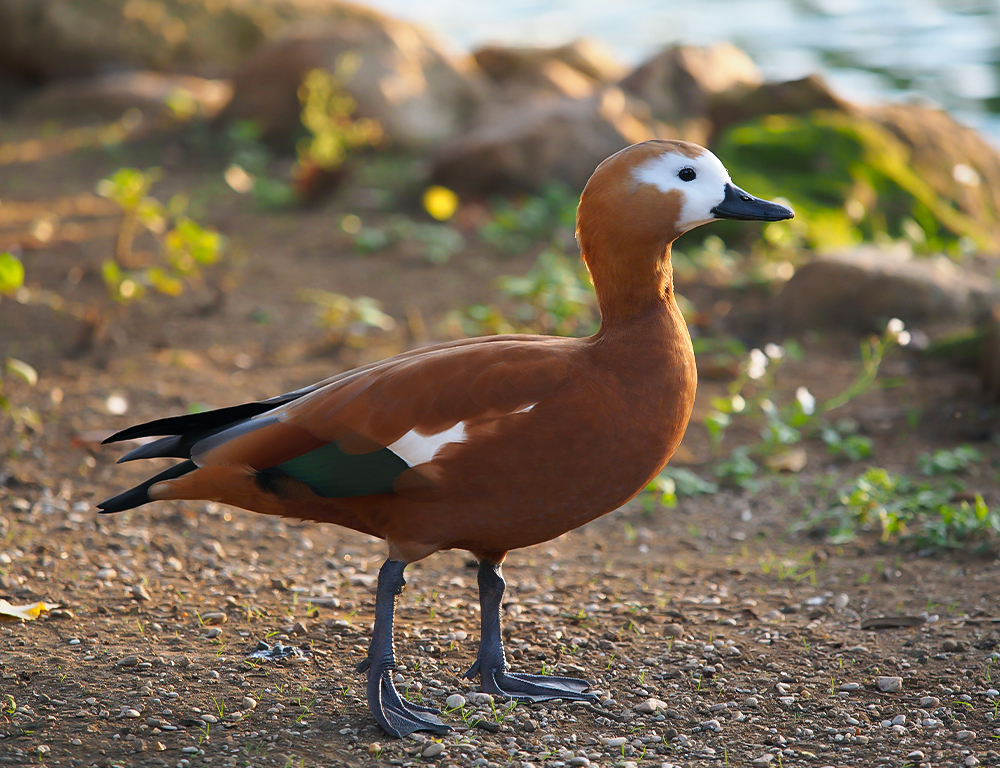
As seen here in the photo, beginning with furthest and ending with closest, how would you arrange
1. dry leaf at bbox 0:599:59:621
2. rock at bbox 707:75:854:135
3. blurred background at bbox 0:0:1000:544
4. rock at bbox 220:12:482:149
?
rock at bbox 220:12:482:149 → rock at bbox 707:75:854:135 → blurred background at bbox 0:0:1000:544 → dry leaf at bbox 0:599:59:621

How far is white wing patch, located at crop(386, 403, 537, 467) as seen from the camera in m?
3.12

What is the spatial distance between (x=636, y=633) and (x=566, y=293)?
2786 mm

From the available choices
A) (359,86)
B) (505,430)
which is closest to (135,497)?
(505,430)

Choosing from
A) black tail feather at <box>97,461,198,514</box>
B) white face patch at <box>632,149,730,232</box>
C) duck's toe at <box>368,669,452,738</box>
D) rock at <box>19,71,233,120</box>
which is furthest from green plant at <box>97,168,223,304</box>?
rock at <box>19,71,233,120</box>

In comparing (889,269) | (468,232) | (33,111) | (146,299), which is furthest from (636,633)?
(33,111)

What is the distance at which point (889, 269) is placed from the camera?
668cm

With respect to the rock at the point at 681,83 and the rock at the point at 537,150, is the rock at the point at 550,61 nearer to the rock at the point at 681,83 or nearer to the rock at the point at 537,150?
the rock at the point at 681,83

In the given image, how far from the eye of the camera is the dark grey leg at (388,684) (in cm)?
311

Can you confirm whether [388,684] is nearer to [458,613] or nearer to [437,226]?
[458,613]

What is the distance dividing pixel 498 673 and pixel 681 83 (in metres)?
8.88

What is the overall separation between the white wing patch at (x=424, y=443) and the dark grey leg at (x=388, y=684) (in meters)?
0.35

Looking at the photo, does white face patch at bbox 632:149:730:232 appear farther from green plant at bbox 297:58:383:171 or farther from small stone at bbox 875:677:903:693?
green plant at bbox 297:58:383:171

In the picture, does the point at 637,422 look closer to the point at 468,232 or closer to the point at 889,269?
the point at 889,269

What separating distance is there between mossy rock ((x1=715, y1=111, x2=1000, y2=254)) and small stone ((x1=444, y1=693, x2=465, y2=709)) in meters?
5.30
